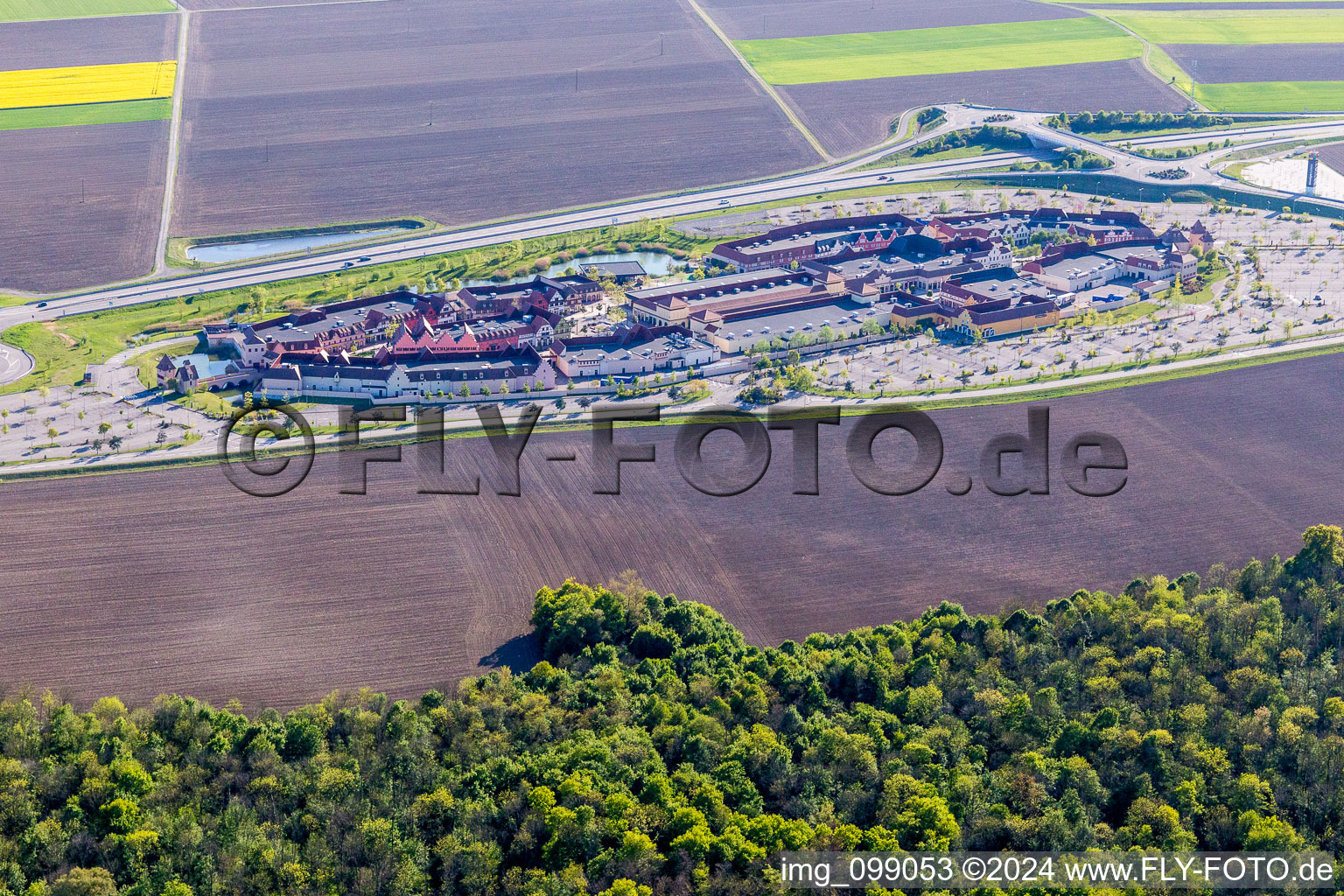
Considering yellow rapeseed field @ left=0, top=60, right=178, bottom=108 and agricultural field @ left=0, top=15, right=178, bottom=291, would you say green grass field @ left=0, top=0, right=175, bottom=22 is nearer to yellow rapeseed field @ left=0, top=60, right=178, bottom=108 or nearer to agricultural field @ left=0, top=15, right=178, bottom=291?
agricultural field @ left=0, top=15, right=178, bottom=291

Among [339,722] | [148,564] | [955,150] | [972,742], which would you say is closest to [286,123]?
[955,150]

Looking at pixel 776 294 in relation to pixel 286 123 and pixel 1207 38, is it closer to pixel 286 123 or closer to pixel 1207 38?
pixel 286 123

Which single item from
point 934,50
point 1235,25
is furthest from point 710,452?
point 1235,25

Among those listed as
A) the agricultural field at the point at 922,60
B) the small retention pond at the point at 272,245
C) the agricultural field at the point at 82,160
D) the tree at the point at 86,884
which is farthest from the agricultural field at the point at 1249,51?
the tree at the point at 86,884

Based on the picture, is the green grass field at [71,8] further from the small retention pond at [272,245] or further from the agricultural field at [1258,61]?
the agricultural field at [1258,61]

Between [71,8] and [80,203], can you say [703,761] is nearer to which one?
[80,203]

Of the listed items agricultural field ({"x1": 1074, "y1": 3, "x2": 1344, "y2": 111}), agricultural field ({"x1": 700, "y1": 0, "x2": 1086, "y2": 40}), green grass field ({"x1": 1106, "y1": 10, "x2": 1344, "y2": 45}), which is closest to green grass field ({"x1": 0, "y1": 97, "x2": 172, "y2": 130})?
agricultural field ({"x1": 700, "y1": 0, "x2": 1086, "y2": 40})
